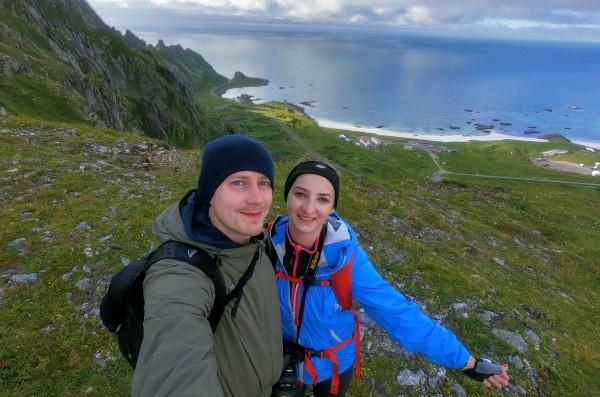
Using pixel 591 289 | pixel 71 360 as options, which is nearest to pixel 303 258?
pixel 71 360

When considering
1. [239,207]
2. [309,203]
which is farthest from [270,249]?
[239,207]

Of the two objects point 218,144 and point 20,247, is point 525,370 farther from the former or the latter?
point 20,247

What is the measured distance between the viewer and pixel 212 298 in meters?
2.87

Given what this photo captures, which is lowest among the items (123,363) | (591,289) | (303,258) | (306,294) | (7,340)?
(591,289)

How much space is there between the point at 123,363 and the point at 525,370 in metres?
9.20

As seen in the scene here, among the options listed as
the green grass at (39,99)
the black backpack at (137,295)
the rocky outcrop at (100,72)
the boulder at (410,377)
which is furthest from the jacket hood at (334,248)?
the rocky outcrop at (100,72)

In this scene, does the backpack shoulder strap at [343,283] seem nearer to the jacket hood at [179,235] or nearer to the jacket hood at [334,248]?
the jacket hood at [334,248]

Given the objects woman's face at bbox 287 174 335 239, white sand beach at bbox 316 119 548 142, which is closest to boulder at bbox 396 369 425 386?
woman's face at bbox 287 174 335 239

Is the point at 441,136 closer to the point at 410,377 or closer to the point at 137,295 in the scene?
the point at 410,377

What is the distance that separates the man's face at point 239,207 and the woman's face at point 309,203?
2.44ft

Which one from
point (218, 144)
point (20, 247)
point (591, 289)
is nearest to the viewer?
point (218, 144)

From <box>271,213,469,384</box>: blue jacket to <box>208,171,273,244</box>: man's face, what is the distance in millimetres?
1049

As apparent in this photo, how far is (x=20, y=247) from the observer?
9.80 meters

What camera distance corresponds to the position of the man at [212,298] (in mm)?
2420
